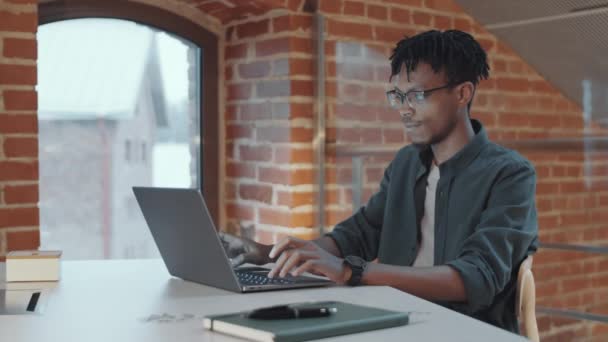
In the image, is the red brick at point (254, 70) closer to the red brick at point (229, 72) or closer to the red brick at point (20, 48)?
the red brick at point (229, 72)

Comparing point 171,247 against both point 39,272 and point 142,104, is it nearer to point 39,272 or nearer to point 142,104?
point 39,272

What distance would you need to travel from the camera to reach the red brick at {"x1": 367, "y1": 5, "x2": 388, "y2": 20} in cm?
368

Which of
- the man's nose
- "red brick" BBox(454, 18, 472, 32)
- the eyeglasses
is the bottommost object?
the man's nose

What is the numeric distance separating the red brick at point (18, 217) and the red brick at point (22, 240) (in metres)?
0.03

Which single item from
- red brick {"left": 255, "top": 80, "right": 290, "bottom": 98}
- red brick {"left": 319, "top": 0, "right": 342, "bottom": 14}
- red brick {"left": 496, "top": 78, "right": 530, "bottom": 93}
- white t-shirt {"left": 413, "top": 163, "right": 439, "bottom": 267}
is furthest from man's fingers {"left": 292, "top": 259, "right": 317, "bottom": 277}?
red brick {"left": 319, "top": 0, "right": 342, "bottom": 14}

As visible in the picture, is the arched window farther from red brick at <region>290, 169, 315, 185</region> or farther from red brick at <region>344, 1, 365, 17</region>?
red brick at <region>344, 1, 365, 17</region>

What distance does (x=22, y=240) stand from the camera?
2.94 m

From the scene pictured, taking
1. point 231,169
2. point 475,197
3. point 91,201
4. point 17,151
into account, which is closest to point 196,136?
point 231,169

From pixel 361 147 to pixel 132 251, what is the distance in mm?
1052

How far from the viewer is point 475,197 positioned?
220 centimetres

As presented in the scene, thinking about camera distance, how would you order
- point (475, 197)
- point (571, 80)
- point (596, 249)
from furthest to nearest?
1. point (571, 80)
2. point (596, 249)
3. point (475, 197)

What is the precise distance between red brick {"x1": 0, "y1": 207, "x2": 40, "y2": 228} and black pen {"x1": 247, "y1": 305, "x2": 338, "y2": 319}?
1699mm

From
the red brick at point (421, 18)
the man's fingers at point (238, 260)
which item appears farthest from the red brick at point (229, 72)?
the man's fingers at point (238, 260)

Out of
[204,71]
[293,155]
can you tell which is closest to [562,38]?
[293,155]
